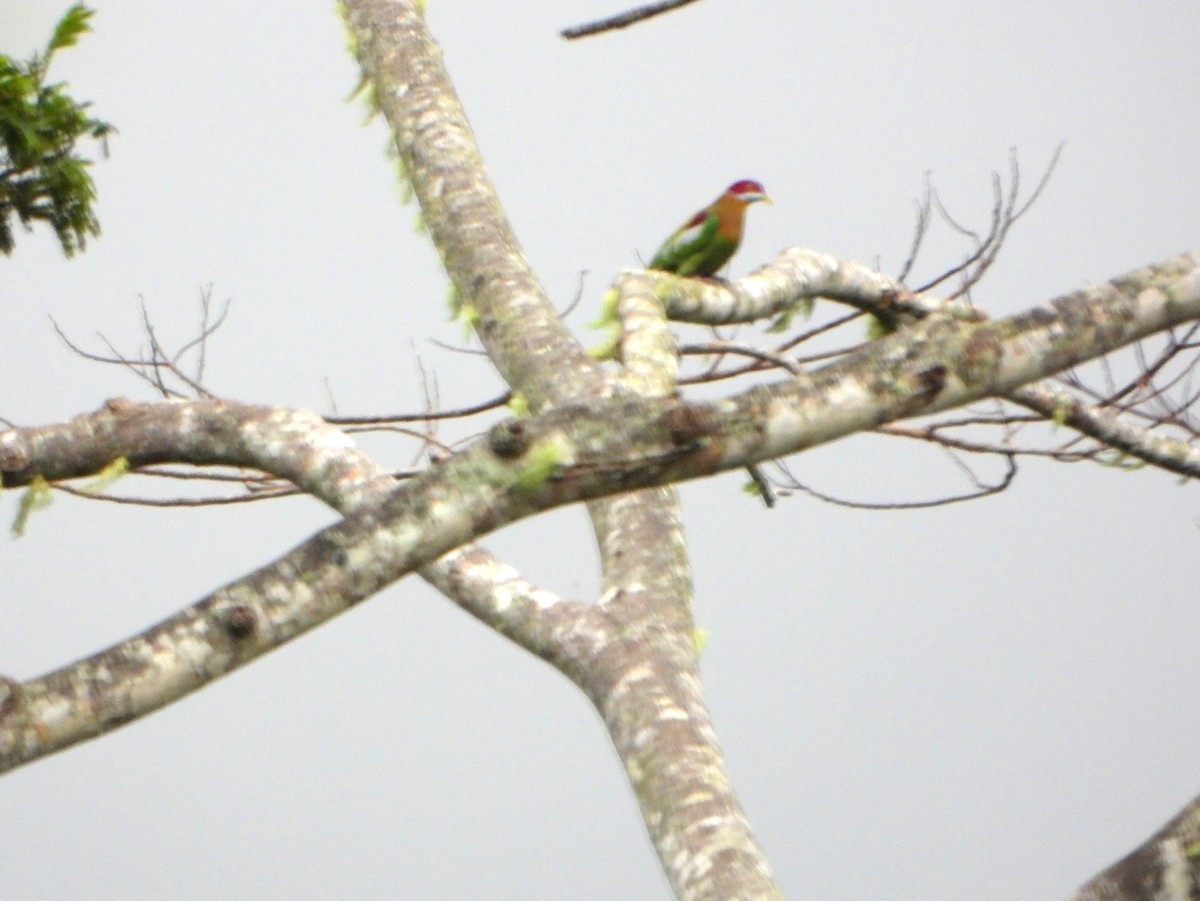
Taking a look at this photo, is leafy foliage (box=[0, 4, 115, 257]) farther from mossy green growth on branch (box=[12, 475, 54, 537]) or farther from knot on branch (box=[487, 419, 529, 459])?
knot on branch (box=[487, 419, 529, 459])

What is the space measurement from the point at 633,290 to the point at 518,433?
1.77m

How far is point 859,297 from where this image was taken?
362 centimetres

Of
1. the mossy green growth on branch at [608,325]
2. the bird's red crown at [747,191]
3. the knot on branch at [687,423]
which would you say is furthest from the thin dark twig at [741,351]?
the knot on branch at [687,423]

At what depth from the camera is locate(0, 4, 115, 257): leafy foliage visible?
8.98 feet

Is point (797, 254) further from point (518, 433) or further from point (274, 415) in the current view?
point (518, 433)

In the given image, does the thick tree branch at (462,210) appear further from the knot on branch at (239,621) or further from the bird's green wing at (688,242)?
the knot on branch at (239,621)

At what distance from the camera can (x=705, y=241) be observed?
4336 millimetres

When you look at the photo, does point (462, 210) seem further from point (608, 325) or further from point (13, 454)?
point (13, 454)

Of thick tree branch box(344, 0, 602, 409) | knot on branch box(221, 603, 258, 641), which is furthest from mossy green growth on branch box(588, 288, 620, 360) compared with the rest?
knot on branch box(221, 603, 258, 641)

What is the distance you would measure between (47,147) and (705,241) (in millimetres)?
2074

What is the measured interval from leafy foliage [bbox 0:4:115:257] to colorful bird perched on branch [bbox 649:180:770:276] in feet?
6.24

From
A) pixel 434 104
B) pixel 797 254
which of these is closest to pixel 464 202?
pixel 434 104

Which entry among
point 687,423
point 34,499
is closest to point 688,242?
point 34,499

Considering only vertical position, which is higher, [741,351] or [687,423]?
[741,351]
